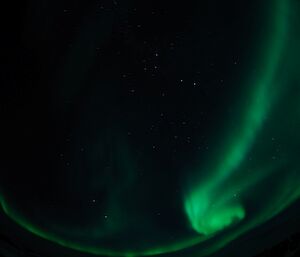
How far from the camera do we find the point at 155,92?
0.82 meters

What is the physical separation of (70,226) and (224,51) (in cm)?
43

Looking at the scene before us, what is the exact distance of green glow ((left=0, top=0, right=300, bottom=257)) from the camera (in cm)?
84

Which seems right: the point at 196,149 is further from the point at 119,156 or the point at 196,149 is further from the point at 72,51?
the point at 72,51

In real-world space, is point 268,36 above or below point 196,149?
above

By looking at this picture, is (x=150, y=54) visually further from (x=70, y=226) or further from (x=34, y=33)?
(x=70, y=226)

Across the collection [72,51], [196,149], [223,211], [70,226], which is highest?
[72,51]

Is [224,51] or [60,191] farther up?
[224,51]

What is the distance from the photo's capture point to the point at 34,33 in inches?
31.0

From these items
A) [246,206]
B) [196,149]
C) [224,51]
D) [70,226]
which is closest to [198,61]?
[224,51]

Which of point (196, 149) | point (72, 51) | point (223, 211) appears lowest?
point (223, 211)

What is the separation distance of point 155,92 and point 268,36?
0.23 m

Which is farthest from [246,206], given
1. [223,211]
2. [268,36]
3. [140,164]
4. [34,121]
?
[34,121]

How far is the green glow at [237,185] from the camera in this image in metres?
0.84

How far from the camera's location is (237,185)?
0.87m
